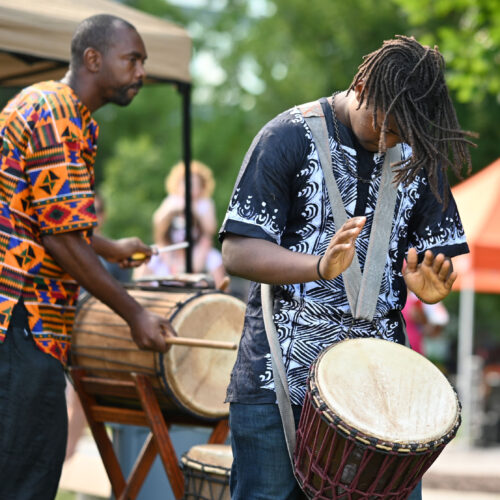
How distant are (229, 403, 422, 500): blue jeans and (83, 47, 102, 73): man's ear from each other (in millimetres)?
1399

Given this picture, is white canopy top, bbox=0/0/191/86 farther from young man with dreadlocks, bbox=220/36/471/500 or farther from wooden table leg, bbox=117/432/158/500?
young man with dreadlocks, bbox=220/36/471/500

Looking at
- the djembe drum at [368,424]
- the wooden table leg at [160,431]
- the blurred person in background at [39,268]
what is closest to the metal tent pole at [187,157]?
the wooden table leg at [160,431]

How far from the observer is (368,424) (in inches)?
92.4

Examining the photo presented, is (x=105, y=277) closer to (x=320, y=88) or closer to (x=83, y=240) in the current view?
(x=83, y=240)

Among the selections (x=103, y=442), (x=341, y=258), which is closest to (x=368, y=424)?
(x=341, y=258)

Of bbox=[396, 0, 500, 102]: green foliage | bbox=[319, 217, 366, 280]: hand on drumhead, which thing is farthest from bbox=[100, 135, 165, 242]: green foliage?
bbox=[319, 217, 366, 280]: hand on drumhead

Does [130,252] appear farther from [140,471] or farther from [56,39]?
[56,39]

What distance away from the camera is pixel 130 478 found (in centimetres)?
424

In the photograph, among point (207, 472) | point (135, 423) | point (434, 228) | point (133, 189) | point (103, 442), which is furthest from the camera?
point (133, 189)

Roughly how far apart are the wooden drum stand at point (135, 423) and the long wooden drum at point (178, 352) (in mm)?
44

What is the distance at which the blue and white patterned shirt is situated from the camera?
254cm

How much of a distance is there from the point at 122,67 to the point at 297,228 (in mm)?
1152

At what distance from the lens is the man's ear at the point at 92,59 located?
339 cm

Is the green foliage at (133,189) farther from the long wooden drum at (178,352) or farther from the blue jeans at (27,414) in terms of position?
the blue jeans at (27,414)
